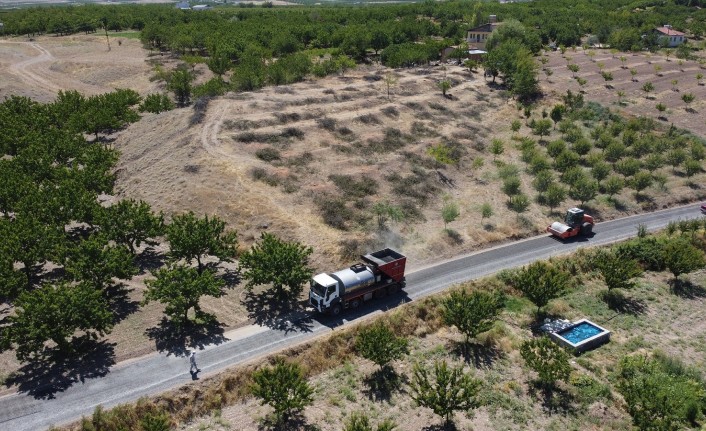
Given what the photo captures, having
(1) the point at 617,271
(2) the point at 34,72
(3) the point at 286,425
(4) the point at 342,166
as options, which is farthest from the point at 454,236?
(2) the point at 34,72

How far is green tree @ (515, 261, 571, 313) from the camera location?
4438 cm

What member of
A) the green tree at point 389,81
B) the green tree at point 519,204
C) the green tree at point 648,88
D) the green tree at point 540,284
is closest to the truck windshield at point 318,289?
the green tree at point 540,284

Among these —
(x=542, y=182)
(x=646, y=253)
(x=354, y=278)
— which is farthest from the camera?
(x=542, y=182)

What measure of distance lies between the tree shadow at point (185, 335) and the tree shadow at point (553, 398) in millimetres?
23807

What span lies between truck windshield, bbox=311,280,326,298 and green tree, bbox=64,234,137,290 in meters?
15.3

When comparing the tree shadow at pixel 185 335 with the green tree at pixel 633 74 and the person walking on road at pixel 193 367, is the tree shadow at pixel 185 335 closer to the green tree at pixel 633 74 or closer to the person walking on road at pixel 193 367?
the person walking on road at pixel 193 367

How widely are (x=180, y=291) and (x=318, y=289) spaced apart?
10.9 metres

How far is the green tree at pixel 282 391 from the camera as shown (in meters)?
31.8

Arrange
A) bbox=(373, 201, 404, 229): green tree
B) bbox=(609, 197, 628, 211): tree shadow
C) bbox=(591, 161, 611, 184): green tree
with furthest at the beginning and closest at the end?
bbox=(591, 161, 611, 184): green tree, bbox=(609, 197, 628, 211): tree shadow, bbox=(373, 201, 404, 229): green tree

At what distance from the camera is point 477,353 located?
40.5 meters

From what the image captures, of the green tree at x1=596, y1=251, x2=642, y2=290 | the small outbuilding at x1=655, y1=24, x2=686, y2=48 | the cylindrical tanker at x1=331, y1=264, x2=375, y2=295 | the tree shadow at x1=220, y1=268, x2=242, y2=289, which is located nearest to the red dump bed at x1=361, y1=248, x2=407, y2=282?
the cylindrical tanker at x1=331, y1=264, x2=375, y2=295

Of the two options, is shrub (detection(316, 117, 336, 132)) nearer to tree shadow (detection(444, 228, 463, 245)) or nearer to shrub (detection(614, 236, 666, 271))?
tree shadow (detection(444, 228, 463, 245))

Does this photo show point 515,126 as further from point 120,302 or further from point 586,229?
point 120,302

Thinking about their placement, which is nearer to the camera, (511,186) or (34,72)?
(511,186)
